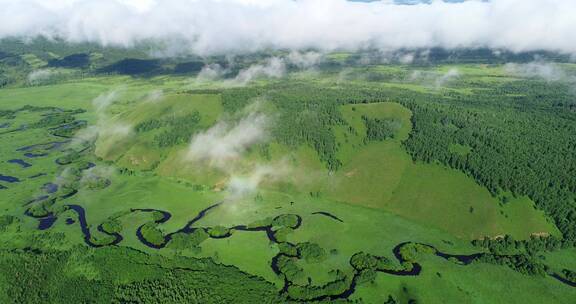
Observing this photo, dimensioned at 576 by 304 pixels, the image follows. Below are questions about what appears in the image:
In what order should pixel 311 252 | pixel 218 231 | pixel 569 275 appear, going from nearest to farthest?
pixel 569 275, pixel 311 252, pixel 218 231

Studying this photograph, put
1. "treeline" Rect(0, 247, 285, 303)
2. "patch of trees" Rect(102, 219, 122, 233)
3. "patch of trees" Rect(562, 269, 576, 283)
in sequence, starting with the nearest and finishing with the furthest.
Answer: "treeline" Rect(0, 247, 285, 303) < "patch of trees" Rect(562, 269, 576, 283) < "patch of trees" Rect(102, 219, 122, 233)

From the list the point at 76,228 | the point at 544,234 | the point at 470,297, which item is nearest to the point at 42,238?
the point at 76,228

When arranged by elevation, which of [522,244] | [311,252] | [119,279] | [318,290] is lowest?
[522,244]

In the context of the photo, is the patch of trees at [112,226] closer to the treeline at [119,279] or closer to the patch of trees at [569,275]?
the treeline at [119,279]

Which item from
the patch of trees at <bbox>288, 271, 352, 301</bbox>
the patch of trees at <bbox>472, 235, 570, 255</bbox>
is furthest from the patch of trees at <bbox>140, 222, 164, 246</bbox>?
the patch of trees at <bbox>472, 235, 570, 255</bbox>

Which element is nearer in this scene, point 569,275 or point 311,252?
point 569,275

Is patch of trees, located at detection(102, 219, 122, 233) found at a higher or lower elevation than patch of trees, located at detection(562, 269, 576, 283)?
higher

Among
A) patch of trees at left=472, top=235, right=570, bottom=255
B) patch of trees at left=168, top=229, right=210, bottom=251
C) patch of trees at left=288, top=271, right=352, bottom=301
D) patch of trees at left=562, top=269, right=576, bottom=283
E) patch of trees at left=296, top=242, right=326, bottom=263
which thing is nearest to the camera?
patch of trees at left=288, top=271, right=352, bottom=301

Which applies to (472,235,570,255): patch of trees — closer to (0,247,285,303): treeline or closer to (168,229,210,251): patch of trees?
(0,247,285,303): treeline

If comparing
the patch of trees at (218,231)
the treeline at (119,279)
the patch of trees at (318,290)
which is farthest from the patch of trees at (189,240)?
the patch of trees at (318,290)

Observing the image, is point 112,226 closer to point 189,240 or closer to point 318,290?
point 189,240

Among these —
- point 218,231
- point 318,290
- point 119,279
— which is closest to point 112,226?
point 119,279

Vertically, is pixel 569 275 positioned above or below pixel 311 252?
below
